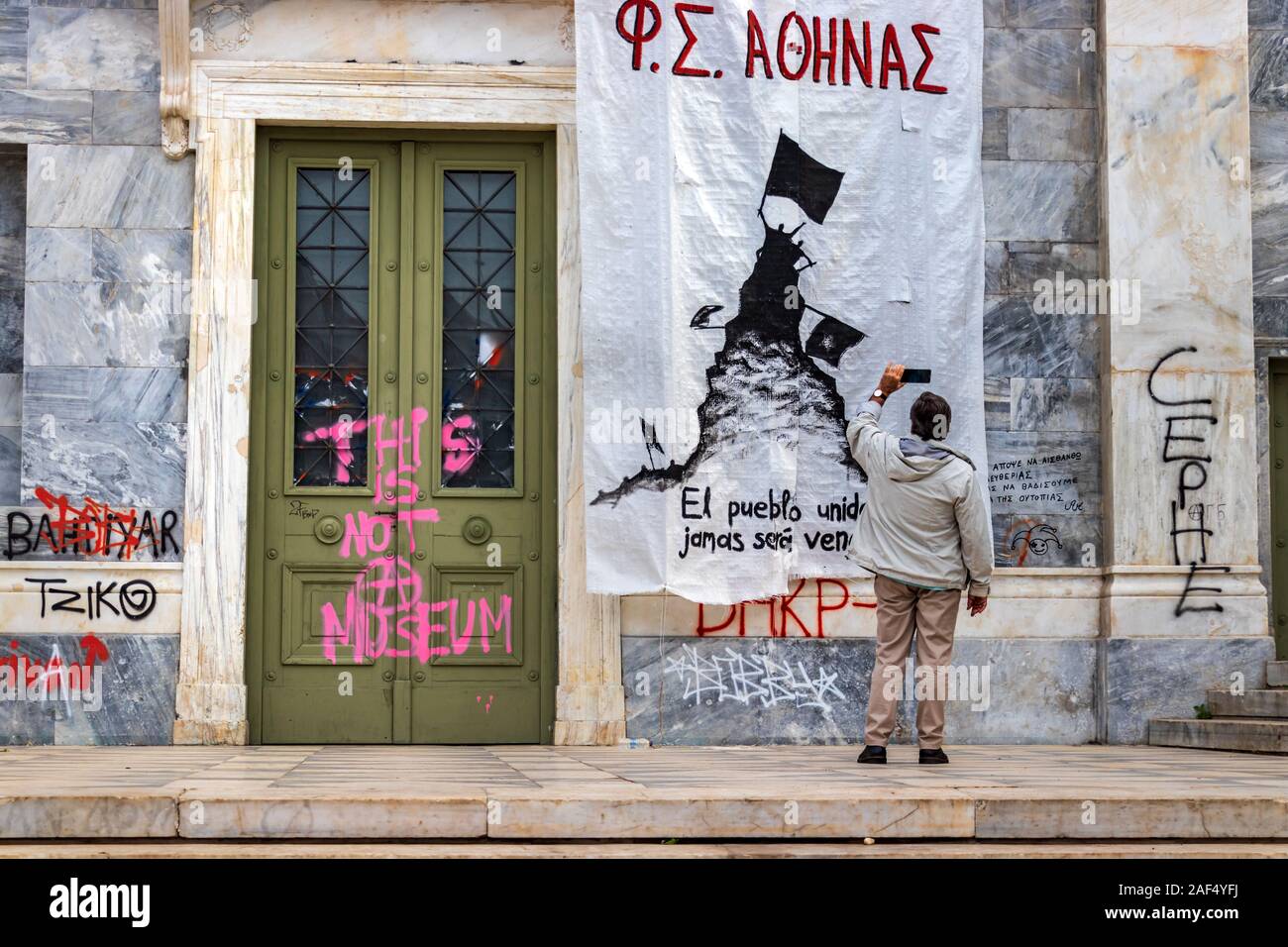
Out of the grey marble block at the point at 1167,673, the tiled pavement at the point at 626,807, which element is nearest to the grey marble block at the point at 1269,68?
the grey marble block at the point at 1167,673

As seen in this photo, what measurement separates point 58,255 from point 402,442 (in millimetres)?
2480

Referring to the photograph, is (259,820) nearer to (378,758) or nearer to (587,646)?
(378,758)

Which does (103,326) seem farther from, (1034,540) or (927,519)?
(1034,540)

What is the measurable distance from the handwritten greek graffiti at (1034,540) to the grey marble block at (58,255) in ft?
20.5

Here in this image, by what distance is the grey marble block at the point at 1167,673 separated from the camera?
457 inches

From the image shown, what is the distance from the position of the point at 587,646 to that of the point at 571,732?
0.54 m

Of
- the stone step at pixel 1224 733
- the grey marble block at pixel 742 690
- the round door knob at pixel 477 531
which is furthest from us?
the round door knob at pixel 477 531

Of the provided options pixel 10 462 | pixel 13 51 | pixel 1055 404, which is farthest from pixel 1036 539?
pixel 13 51

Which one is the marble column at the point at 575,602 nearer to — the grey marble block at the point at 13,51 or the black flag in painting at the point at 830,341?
the black flag in painting at the point at 830,341

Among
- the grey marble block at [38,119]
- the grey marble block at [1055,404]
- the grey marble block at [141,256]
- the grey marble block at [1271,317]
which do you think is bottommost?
the grey marble block at [1055,404]

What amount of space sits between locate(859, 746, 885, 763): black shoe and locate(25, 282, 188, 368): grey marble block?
5.03m

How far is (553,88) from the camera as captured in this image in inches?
463

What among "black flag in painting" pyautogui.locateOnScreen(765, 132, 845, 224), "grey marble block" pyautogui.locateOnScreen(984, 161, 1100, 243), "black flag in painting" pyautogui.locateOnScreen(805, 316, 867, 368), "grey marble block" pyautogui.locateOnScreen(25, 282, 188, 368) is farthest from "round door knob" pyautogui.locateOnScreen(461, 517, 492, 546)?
"grey marble block" pyautogui.locateOnScreen(984, 161, 1100, 243)

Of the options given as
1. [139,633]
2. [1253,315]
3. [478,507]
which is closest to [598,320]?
[478,507]
